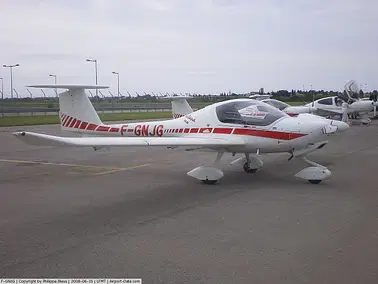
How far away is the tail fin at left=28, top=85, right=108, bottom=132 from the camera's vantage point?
1043 cm

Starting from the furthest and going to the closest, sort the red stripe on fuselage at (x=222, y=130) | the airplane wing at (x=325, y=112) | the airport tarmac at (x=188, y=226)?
the airplane wing at (x=325, y=112) < the red stripe on fuselage at (x=222, y=130) < the airport tarmac at (x=188, y=226)

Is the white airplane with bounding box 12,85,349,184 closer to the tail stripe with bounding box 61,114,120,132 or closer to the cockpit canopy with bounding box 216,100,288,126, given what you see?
the cockpit canopy with bounding box 216,100,288,126

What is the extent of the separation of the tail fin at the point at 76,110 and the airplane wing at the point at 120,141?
2150 mm

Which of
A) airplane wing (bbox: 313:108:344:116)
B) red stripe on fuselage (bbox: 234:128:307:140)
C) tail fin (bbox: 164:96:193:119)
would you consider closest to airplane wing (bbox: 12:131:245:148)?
red stripe on fuselage (bbox: 234:128:307:140)

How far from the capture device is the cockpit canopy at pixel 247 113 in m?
9.31

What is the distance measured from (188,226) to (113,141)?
10.6 ft

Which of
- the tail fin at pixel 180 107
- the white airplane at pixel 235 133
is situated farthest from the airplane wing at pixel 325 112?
the white airplane at pixel 235 133

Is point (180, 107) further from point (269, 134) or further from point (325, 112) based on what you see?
point (325, 112)

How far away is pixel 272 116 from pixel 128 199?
364cm

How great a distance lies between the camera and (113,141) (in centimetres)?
857

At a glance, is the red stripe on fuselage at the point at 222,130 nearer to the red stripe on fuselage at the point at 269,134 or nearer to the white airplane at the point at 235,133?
the white airplane at the point at 235,133

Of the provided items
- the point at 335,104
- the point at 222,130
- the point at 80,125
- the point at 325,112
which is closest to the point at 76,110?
the point at 80,125

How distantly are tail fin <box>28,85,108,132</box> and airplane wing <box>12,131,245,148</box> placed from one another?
2150 mm

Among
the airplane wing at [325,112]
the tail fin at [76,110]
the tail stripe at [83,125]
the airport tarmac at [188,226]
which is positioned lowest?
the airport tarmac at [188,226]
